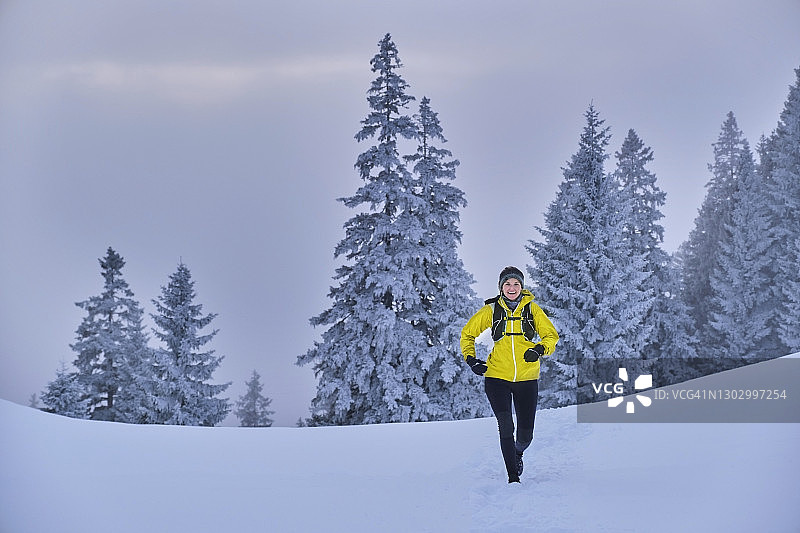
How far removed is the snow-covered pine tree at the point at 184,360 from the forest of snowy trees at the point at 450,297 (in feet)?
0.19

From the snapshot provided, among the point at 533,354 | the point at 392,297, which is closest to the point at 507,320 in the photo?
the point at 533,354

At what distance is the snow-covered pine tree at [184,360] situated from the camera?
26.0m

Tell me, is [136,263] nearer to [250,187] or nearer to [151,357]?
[151,357]

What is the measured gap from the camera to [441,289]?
22.3m

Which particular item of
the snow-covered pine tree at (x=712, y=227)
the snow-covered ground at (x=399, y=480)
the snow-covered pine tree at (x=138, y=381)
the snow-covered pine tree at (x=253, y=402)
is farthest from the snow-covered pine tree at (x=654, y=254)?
the snow-covered pine tree at (x=253, y=402)

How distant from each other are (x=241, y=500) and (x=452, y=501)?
2.17 m

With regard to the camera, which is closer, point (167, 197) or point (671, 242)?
point (671, 242)

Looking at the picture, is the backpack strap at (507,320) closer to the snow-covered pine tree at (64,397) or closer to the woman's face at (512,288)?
the woman's face at (512,288)

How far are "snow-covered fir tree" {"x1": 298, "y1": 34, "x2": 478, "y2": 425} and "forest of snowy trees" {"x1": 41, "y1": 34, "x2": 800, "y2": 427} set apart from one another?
0.05 meters

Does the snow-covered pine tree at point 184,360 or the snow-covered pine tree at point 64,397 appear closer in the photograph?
the snow-covered pine tree at point 184,360

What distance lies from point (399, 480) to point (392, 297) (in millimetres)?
14430

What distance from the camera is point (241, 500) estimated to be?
6.85 metres

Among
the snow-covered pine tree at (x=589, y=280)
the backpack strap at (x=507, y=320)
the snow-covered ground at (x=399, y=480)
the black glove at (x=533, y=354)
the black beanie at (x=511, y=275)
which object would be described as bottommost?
the snow-covered ground at (x=399, y=480)

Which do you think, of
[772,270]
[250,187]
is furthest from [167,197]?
[772,270]
